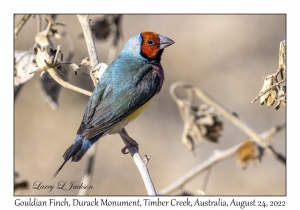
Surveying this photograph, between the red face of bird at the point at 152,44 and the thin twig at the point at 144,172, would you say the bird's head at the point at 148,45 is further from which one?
the thin twig at the point at 144,172

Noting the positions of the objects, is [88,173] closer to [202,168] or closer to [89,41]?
[202,168]

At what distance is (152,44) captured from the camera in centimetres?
458

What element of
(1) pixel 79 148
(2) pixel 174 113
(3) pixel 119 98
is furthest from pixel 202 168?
(2) pixel 174 113

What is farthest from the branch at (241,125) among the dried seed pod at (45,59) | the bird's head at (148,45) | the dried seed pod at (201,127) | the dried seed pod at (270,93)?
the dried seed pod at (45,59)

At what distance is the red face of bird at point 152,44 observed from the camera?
4.57 metres

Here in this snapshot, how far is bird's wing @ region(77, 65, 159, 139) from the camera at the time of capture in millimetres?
3805

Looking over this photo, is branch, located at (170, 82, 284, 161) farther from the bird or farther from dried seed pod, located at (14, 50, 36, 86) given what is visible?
dried seed pod, located at (14, 50, 36, 86)

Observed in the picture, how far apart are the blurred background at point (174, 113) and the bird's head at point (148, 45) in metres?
3.48

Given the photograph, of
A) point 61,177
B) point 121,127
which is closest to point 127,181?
point 61,177

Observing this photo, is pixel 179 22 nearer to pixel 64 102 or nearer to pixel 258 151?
pixel 64 102

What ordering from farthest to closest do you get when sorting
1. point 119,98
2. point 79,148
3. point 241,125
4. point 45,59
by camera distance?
point 119,98, point 241,125, point 79,148, point 45,59

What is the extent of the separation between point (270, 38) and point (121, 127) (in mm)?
6099

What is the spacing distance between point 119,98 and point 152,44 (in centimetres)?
86

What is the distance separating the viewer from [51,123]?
9086 mm
